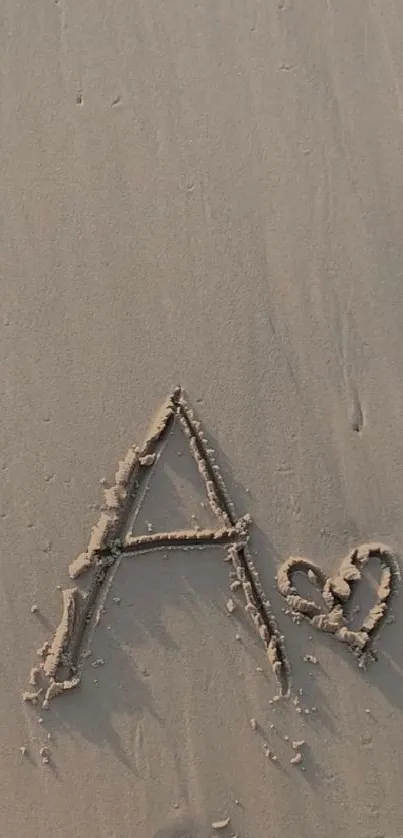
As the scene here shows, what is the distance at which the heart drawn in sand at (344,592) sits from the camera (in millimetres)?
2262

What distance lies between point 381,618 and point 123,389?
1.08 meters

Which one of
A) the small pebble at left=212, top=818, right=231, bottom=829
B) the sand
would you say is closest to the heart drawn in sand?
the sand

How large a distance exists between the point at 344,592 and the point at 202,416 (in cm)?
70

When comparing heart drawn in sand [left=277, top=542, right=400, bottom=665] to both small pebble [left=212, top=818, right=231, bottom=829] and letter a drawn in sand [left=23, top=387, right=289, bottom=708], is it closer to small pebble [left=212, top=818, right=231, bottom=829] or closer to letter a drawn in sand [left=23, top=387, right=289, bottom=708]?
letter a drawn in sand [left=23, top=387, right=289, bottom=708]

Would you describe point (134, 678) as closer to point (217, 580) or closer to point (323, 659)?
point (217, 580)

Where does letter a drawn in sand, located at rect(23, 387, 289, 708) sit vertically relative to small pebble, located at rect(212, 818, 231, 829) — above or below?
above

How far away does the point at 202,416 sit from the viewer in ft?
7.57

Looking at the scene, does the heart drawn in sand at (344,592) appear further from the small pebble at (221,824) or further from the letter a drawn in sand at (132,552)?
the small pebble at (221,824)

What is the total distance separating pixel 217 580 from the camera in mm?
2291

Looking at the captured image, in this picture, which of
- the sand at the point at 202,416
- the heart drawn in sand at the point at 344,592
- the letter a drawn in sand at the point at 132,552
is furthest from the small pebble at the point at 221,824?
the heart drawn in sand at the point at 344,592

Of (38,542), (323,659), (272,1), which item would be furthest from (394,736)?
(272,1)

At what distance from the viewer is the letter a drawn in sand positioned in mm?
2271

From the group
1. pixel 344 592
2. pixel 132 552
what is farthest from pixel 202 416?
pixel 344 592

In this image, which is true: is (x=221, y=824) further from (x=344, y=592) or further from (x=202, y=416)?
(x=202, y=416)
